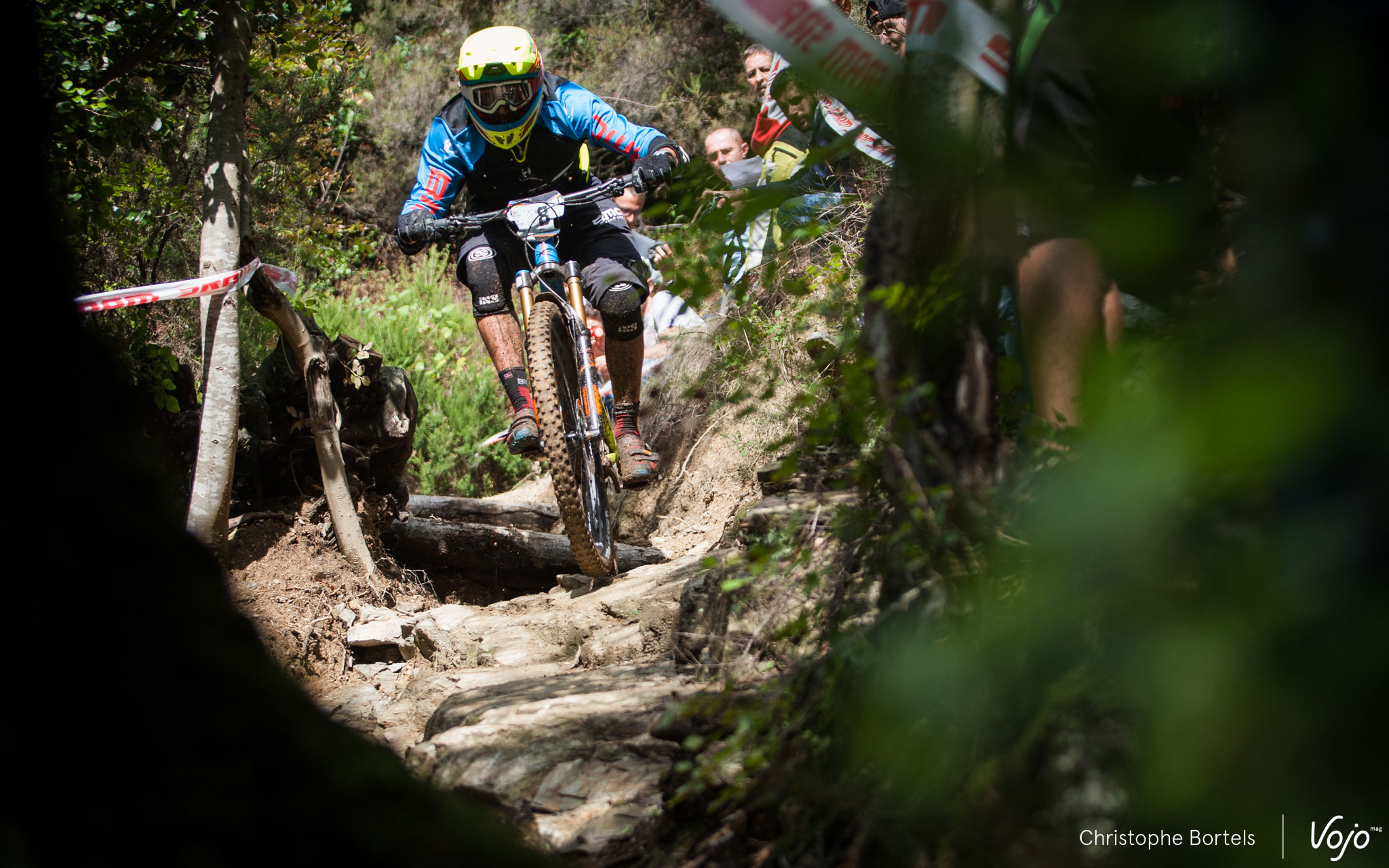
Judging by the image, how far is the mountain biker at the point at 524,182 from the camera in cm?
471

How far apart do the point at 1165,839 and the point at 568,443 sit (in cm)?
387

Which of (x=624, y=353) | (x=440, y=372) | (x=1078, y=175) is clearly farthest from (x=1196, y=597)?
(x=440, y=372)

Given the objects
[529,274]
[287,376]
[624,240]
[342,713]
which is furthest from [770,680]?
[287,376]

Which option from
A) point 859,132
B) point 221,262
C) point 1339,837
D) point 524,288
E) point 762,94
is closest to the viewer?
point 1339,837

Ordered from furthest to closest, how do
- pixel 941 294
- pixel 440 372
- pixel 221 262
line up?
1. pixel 440 372
2. pixel 221 262
3. pixel 941 294

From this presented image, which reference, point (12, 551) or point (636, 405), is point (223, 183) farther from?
point (12, 551)

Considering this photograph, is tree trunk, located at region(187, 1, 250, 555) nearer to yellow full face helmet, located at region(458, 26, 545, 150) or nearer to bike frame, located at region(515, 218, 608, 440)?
yellow full face helmet, located at region(458, 26, 545, 150)

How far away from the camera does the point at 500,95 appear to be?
15.5ft

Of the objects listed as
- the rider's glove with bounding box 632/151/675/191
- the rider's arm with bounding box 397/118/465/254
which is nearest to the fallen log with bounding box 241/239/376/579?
the rider's arm with bounding box 397/118/465/254

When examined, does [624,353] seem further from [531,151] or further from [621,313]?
[531,151]

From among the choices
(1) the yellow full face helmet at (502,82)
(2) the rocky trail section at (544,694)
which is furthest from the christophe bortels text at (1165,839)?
(1) the yellow full face helmet at (502,82)

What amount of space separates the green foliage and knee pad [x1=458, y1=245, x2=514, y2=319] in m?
3.83

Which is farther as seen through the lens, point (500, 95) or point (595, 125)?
point (595, 125)

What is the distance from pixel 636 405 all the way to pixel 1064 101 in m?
3.76
